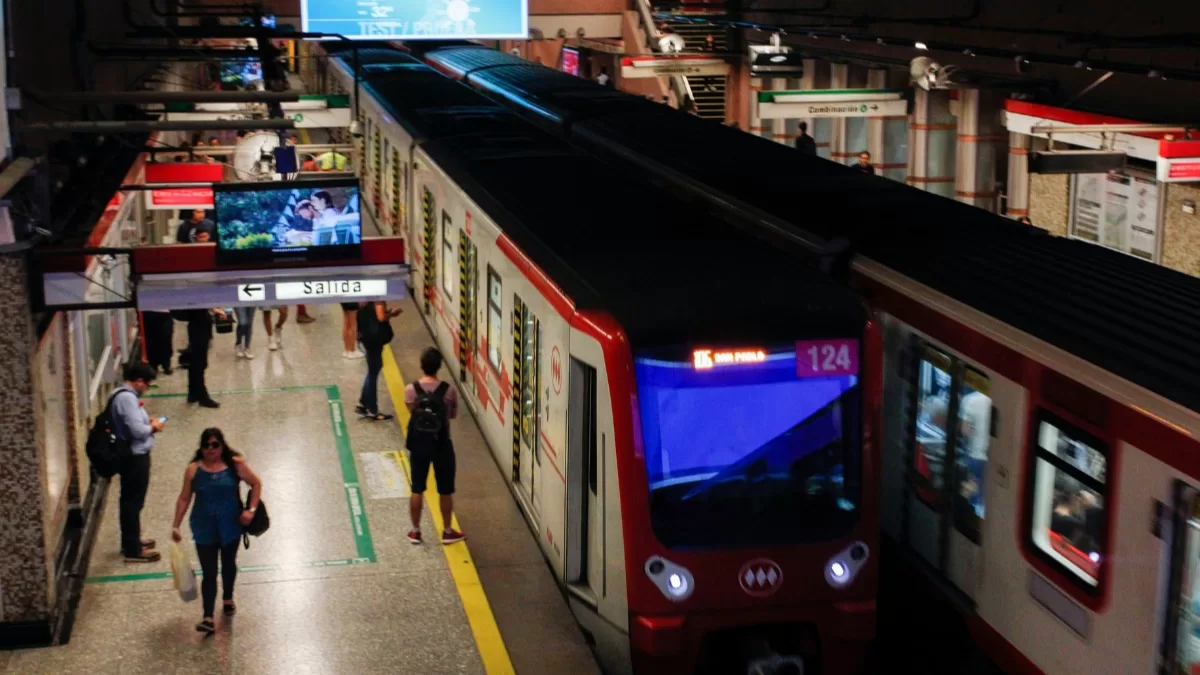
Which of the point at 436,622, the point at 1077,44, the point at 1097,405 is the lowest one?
the point at 436,622

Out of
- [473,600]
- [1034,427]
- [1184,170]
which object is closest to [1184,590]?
[1034,427]

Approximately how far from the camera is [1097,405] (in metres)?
6.77

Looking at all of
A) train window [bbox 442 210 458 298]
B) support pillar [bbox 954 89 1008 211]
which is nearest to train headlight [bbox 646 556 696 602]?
train window [bbox 442 210 458 298]

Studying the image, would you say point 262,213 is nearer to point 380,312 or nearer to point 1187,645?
point 380,312

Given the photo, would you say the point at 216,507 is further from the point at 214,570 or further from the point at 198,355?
the point at 198,355

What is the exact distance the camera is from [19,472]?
30.0 feet

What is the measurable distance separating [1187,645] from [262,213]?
6717 millimetres

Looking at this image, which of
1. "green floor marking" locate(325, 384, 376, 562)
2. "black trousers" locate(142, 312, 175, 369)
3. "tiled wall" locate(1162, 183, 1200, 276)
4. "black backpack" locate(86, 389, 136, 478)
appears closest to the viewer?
"black backpack" locate(86, 389, 136, 478)

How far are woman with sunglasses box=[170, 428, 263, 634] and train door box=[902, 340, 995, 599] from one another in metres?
3.90

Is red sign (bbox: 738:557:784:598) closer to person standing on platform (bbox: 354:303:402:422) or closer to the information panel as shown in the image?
person standing on platform (bbox: 354:303:402:422)

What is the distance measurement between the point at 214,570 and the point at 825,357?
4086 mm

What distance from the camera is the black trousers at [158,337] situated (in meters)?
15.1

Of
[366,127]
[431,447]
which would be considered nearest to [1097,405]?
[431,447]

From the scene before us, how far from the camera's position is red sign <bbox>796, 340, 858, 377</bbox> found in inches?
306
